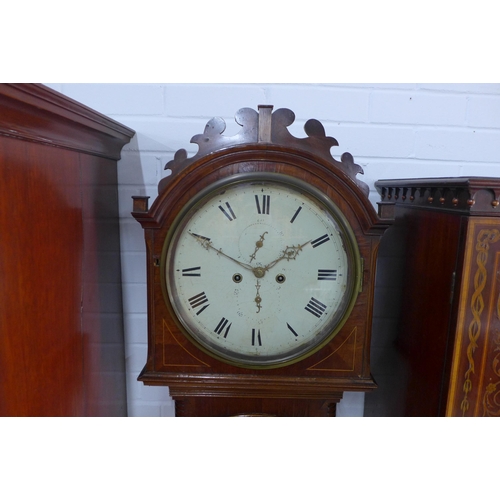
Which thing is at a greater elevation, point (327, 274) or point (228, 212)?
point (228, 212)

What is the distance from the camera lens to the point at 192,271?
2.67ft

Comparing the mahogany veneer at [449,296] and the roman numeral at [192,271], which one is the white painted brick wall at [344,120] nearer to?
the mahogany veneer at [449,296]

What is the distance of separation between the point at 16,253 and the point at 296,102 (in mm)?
771

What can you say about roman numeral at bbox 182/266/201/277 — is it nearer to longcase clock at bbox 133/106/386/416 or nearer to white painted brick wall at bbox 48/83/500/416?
longcase clock at bbox 133/106/386/416

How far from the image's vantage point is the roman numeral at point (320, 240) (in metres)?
0.80

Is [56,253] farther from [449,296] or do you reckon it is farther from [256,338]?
[449,296]

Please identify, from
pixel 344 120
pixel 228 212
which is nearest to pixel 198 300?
pixel 228 212

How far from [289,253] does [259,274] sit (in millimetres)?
75

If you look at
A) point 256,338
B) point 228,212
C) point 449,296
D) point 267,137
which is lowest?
point 256,338

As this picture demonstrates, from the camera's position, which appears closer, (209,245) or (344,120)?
(209,245)

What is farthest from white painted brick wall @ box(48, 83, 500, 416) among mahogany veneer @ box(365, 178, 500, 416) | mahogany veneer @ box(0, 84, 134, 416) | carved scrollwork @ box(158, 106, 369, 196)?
carved scrollwork @ box(158, 106, 369, 196)

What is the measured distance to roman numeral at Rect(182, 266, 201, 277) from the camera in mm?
812

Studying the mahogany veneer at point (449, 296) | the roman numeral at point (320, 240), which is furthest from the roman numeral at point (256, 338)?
the mahogany veneer at point (449, 296)
